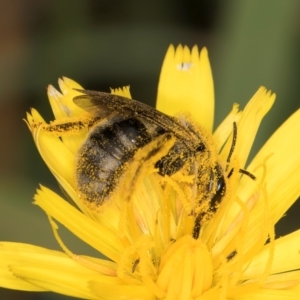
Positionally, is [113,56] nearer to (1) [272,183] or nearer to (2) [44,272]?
(1) [272,183]

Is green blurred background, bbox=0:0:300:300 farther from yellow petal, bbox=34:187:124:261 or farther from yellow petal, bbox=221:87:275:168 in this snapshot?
yellow petal, bbox=34:187:124:261

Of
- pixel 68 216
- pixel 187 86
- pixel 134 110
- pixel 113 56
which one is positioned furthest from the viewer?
pixel 113 56

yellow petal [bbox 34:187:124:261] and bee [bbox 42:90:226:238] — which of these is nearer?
bee [bbox 42:90:226:238]

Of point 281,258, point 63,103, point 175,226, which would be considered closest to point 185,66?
point 63,103

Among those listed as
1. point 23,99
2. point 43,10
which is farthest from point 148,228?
point 43,10

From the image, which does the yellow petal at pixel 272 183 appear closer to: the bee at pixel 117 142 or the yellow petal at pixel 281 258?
the yellow petal at pixel 281 258

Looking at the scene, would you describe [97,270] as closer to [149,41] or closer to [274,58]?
[274,58]

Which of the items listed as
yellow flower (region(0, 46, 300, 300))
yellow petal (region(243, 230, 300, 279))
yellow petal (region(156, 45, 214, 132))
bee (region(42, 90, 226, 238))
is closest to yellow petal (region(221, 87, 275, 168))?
yellow flower (region(0, 46, 300, 300))
